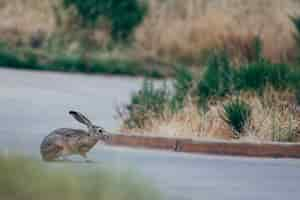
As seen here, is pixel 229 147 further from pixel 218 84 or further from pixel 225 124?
pixel 218 84

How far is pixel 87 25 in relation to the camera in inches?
1125

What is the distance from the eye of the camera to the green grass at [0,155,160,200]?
9.34 metres

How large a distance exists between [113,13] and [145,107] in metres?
13.8

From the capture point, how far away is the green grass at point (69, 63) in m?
24.7

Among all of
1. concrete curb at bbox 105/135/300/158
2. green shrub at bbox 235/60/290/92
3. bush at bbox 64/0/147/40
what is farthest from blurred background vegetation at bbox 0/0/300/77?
concrete curb at bbox 105/135/300/158

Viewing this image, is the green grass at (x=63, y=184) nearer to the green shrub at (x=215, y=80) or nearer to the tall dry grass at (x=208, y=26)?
the green shrub at (x=215, y=80)

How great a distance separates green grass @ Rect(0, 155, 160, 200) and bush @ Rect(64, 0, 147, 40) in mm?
16851

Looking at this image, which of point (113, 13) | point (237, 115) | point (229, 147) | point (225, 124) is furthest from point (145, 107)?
point (113, 13)

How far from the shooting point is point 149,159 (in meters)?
13.0

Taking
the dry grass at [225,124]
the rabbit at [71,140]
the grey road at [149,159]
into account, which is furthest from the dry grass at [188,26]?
the rabbit at [71,140]

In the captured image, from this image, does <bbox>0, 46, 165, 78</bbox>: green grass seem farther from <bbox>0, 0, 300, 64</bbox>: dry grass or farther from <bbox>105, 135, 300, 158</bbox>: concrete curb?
<bbox>105, 135, 300, 158</bbox>: concrete curb

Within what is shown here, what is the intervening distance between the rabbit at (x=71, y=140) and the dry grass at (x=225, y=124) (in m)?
1.65

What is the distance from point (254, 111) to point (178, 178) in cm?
280

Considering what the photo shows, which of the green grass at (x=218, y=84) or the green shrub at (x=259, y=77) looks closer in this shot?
the green grass at (x=218, y=84)
